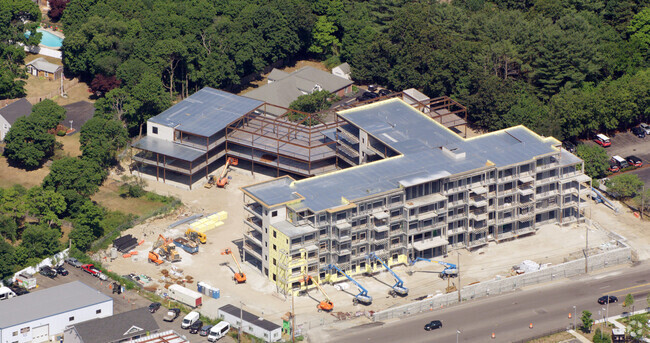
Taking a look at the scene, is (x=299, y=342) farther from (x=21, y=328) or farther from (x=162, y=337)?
(x=21, y=328)

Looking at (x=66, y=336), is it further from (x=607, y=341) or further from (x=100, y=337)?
(x=607, y=341)

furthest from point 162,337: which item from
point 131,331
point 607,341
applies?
point 607,341

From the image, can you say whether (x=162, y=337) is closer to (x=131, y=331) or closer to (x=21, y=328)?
(x=131, y=331)

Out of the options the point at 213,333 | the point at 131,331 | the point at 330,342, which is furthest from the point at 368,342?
the point at 131,331

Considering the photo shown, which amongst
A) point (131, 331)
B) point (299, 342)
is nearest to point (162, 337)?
point (131, 331)
